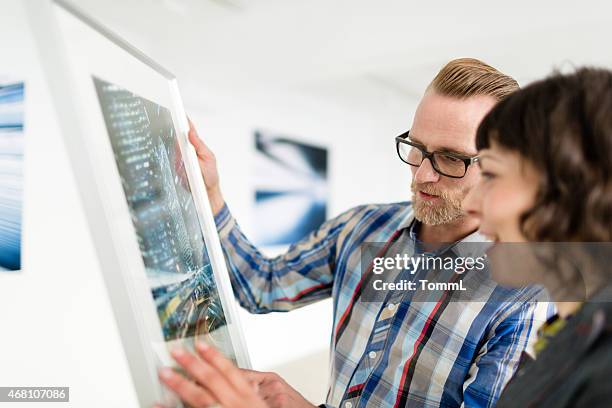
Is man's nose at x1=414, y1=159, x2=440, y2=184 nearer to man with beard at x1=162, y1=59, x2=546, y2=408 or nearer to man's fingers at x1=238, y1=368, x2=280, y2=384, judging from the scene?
man with beard at x1=162, y1=59, x2=546, y2=408

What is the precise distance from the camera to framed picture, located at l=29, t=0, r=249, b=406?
456 millimetres

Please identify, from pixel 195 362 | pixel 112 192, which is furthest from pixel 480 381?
pixel 112 192

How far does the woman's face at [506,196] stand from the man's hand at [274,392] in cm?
40

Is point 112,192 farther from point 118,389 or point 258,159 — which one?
point 258,159

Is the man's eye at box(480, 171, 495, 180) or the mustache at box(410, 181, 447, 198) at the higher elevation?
the man's eye at box(480, 171, 495, 180)

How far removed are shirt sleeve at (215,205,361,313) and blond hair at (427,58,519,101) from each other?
360 millimetres

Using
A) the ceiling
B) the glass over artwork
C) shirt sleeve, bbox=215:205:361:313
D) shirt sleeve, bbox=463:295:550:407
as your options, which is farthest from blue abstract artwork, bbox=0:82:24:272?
shirt sleeve, bbox=463:295:550:407

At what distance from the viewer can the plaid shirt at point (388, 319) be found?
34.5 inches

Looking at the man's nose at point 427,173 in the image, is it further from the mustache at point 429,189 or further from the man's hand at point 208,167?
the man's hand at point 208,167

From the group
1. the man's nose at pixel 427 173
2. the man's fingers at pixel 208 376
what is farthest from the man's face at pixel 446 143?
the man's fingers at pixel 208 376

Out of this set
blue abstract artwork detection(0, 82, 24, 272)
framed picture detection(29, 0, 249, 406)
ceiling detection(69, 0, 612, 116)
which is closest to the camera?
framed picture detection(29, 0, 249, 406)

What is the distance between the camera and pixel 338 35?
3.34 meters

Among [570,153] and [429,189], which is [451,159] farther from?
[570,153]

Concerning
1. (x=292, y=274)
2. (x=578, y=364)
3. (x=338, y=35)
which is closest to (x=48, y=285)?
(x=292, y=274)
